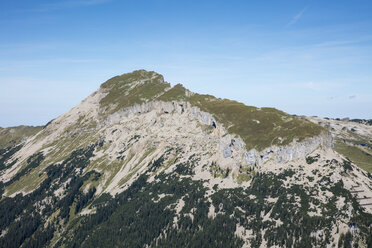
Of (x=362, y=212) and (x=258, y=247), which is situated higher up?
(x=362, y=212)

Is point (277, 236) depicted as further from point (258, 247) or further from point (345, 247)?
point (345, 247)

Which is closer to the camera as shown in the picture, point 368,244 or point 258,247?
point 368,244

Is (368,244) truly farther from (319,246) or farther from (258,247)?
(258,247)

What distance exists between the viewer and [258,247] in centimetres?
19900

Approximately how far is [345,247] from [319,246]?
14.7 metres

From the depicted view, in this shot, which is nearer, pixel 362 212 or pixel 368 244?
pixel 368 244

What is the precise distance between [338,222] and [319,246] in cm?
2110

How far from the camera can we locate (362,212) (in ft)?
631

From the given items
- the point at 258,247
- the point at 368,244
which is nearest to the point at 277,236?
the point at 258,247

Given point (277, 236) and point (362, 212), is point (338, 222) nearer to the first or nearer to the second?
point (362, 212)

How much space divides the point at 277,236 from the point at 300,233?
1514 centimetres

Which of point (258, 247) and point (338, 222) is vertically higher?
point (338, 222)

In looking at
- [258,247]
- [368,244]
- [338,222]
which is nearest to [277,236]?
[258,247]

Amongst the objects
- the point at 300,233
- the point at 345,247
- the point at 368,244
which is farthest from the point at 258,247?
the point at 368,244
